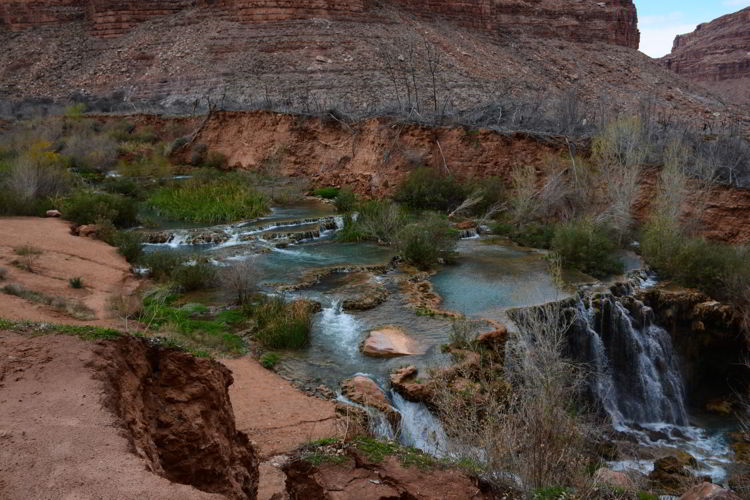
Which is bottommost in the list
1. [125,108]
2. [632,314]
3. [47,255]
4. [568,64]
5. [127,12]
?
[632,314]

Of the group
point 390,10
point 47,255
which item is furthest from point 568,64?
point 47,255

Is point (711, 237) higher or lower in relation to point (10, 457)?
lower

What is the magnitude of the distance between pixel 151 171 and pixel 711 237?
1817cm

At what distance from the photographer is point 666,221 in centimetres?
1332

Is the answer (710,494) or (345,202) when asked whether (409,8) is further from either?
(710,494)

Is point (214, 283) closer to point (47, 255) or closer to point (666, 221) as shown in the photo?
point (47, 255)

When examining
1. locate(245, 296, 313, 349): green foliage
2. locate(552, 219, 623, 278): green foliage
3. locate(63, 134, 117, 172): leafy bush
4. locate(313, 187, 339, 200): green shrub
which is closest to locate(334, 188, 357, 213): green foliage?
locate(313, 187, 339, 200): green shrub

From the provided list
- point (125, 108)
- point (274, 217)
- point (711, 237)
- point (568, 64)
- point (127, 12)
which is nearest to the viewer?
point (711, 237)

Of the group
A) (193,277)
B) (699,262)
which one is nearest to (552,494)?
(193,277)

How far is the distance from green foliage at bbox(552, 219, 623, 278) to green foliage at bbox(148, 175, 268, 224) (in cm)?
873

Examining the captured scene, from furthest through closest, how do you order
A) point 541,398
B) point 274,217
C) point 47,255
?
point 274,217, point 47,255, point 541,398

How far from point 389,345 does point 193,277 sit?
4519 mm

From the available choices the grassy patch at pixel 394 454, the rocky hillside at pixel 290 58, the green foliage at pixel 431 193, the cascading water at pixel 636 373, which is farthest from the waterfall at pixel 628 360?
the rocky hillside at pixel 290 58

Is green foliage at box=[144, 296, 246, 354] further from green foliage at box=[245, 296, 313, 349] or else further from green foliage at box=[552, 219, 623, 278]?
green foliage at box=[552, 219, 623, 278]
